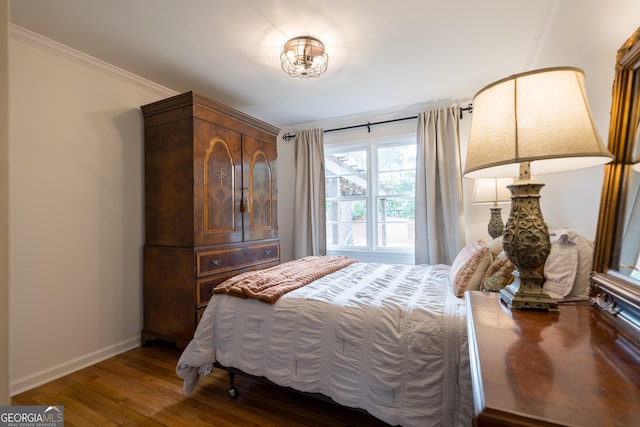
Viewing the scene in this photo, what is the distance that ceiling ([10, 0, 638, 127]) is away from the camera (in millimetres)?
1811

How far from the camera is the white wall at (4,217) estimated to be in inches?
27.9

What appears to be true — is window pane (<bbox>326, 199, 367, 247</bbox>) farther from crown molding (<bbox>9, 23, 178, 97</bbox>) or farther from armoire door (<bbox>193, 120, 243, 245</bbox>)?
crown molding (<bbox>9, 23, 178, 97</bbox>)

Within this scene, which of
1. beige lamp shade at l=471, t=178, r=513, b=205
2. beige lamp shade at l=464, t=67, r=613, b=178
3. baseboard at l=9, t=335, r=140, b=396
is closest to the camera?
beige lamp shade at l=464, t=67, r=613, b=178

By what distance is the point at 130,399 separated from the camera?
1.83m

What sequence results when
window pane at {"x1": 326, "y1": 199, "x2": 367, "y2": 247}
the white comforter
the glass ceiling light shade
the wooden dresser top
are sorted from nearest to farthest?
the wooden dresser top, the white comforter, the glass ceiling light shade, window pane at {"x1": 326, "y1": 199, "x2": 367, "y2": 247}

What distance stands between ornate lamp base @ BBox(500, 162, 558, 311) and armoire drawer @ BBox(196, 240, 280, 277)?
2.19 metres

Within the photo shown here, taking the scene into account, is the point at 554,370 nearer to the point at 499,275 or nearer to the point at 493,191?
the point at 499,275

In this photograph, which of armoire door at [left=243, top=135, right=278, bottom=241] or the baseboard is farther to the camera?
armoire door at [left=243, top=135, right=278, bottom=241]

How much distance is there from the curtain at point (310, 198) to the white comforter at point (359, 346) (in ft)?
6.58

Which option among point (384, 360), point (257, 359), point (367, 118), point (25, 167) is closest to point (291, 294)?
point (257, 359)

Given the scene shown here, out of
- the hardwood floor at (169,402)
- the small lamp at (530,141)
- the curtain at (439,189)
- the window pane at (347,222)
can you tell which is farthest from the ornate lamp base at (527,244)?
the window pane at (347,222)

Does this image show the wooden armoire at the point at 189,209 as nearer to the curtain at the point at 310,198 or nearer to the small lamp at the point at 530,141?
the curtain at the point at 310,198

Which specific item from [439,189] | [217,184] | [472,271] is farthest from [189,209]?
[439,189]

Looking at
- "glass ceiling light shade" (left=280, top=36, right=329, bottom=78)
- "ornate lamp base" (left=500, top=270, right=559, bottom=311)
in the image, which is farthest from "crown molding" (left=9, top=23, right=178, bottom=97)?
"ornate lamp base" (left=500, top=270, right=559, bottom=311)
